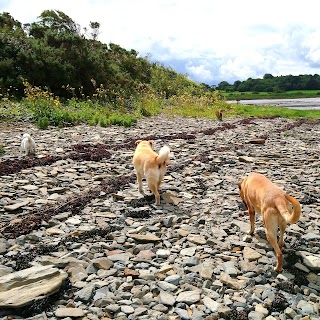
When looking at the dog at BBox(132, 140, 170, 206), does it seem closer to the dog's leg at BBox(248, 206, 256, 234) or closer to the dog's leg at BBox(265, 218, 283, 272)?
the dog's leg at BBox(248, 206, 256, 234)

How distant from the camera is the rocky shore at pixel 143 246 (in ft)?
15.4

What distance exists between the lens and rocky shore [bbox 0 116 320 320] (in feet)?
15.4

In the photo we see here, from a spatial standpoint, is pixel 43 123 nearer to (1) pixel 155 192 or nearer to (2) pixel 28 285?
(1) pixel 155 192

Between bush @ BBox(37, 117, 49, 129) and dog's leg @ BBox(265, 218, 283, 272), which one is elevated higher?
bush @ BBox(37, 117, 49, 129)

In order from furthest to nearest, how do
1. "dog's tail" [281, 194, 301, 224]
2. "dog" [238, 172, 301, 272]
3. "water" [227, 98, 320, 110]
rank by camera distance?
"water" [227, 98, 320, 110], "dog" [238, 172, 301, 272], "dog's tail" [281, 194, 301, 224]

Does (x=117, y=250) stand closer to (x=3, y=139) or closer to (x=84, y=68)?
(x=3, y=139)

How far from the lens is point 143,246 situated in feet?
20.7

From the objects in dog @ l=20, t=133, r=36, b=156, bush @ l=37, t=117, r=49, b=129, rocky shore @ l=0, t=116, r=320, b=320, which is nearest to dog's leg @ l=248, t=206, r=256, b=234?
rocky shore @ l=0, t=116, r=320, b=320

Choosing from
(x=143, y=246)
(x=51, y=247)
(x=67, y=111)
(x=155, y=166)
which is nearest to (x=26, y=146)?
(x=155, y=166)

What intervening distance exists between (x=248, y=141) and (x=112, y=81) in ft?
64.0

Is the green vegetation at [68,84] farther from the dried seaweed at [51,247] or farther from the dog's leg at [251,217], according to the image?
the dog's leg at [251,217]

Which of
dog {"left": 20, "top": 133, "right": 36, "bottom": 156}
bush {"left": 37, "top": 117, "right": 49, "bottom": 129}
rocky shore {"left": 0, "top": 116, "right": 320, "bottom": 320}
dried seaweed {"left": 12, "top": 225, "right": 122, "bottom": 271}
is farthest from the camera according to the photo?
bush {"left": 37, "top": 117, "right": 49, "bottom": 129}

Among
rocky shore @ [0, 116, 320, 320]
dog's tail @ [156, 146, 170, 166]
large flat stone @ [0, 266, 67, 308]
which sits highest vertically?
dog's tail @ [156, 146, 170, 166]

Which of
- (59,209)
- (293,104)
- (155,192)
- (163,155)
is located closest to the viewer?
(59,209)
